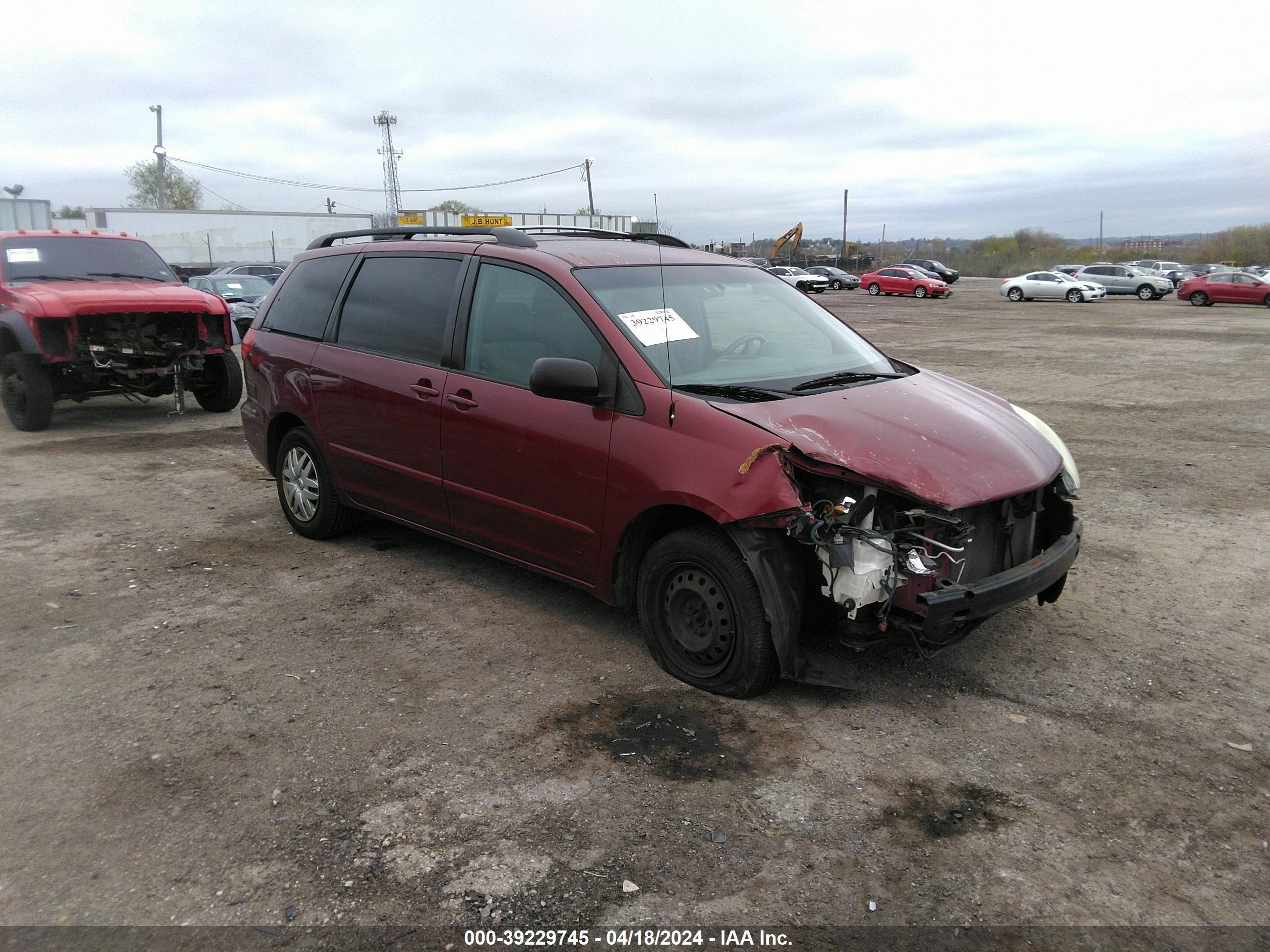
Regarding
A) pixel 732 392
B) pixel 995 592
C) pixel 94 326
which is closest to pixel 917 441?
pixel 995 592

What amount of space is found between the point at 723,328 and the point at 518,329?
989 mm

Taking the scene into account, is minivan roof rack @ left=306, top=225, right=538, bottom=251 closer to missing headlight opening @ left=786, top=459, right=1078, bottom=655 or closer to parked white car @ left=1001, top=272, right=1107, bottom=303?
missing headlight opening @ left=786, top=459, right=1078, bottom=655

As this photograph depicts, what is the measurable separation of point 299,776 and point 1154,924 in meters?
2.72

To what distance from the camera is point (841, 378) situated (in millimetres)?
4379

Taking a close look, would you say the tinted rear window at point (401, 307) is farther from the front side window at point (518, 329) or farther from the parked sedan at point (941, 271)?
the parked sedan at point (941, 271)

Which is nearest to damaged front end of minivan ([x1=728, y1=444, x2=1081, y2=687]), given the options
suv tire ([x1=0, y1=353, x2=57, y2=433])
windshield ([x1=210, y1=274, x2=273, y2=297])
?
suv tire ([x1=0, y1=353, x2=57, y2=433])

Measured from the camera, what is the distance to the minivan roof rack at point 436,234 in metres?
4.80

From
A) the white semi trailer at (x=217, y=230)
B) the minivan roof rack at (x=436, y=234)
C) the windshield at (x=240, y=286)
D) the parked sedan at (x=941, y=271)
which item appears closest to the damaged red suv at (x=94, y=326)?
the minivan roof rack at (x=436, y=234)

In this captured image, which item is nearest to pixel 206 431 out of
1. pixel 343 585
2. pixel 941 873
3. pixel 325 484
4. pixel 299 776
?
pixel 325 484

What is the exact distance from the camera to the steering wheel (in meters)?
4.33

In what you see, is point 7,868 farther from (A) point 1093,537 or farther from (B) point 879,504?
(A) point 1093,537

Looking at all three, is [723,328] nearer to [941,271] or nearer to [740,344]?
[740,344]

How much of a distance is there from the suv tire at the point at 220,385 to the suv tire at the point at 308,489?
5.31m

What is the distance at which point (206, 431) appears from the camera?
9.95m
